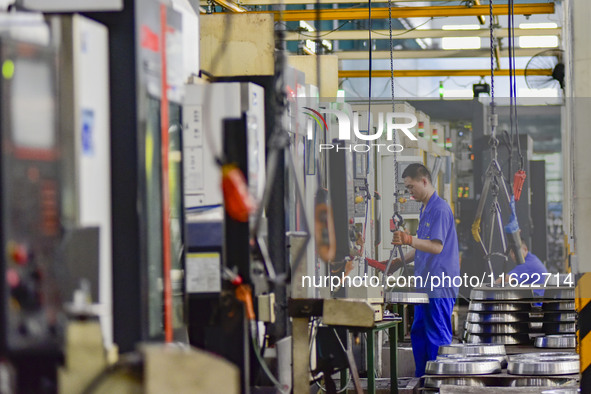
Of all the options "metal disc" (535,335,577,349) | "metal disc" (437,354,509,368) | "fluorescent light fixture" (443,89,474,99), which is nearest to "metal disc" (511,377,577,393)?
"metal disc" (437,354,509,368)

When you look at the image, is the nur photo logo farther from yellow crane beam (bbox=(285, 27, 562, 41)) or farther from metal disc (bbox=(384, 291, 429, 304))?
yellow crane beam (bbox=(285, 27, 562, 41))

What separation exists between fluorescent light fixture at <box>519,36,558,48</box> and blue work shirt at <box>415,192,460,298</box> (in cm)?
594

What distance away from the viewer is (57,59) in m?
2.53

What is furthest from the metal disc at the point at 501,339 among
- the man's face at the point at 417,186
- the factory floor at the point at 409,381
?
the man's face at the point at 417,186

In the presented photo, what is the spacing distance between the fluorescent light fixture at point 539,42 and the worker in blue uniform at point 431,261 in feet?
19.5

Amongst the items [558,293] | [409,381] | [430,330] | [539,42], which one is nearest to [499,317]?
[430,330]

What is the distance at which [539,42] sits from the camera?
42.6 feet

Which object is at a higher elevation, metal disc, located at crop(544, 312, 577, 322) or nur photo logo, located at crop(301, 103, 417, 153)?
nur photo logo, located at crop(301, 103, 417, 153)

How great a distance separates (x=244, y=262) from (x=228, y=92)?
37.7 inches

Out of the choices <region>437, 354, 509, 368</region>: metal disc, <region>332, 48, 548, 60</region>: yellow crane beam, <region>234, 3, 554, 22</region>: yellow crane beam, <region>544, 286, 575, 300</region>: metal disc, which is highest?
<region>234, 3, 554, 22</region>: yellow crane beam

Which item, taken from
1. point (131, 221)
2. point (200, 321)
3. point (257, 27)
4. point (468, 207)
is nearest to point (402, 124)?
point (468, 207)

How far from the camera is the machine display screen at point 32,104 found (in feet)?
7.79

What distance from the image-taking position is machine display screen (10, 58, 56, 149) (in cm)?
237

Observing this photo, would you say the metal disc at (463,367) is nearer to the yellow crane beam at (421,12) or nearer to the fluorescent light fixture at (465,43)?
the yellow crane beam at (421,12)
